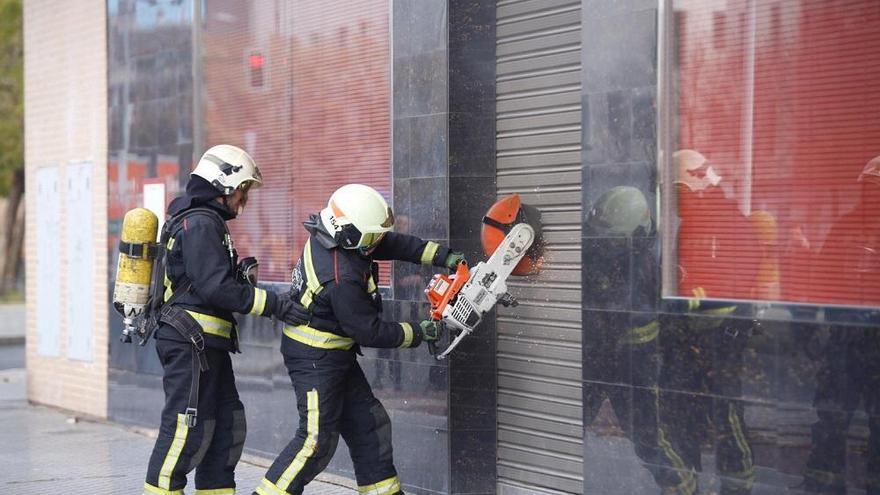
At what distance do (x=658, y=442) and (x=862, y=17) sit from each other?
212 cm

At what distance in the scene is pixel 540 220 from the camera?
641 centimetres

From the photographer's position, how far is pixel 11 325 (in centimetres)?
2128

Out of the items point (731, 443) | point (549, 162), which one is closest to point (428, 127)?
point (549, 162)

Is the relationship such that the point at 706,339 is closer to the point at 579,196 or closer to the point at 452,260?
the point at 579,196

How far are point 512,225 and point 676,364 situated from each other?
1389mm

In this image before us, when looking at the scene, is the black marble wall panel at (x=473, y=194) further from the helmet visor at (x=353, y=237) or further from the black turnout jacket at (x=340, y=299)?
the helmet visor at (x=353, y=237)

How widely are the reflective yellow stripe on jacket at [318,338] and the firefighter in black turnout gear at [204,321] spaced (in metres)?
0.08

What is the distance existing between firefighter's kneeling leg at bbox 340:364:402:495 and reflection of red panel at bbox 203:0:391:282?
1670 millimetres

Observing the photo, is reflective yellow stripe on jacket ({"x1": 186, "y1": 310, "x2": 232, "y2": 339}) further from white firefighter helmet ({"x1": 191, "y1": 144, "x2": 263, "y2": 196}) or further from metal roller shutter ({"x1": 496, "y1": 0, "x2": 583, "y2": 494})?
metal roller shutter ({"x1": 496, "y1": 0, "x2": 583, "y2": 494})

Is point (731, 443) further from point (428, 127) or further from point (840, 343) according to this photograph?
point (428, 127)

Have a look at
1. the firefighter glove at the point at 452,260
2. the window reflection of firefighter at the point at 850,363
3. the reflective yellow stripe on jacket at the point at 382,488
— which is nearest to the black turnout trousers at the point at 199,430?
the reflective yellow stripe on jacket at the point at 382,488

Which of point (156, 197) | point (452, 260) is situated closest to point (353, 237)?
point (452, 260)

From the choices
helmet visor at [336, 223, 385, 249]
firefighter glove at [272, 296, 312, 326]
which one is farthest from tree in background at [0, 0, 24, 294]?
helmet visor at [336, 223, 385, 249]

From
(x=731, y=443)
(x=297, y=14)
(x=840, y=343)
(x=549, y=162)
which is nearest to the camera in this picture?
(x=840, y=343)
